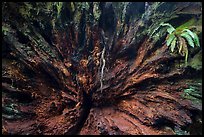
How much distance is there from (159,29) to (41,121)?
2.62 meters

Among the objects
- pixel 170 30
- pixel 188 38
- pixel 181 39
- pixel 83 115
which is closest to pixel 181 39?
pixel 181 39

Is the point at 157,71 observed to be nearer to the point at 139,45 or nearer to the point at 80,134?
the point at 139,45

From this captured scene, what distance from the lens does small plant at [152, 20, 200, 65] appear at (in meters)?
3.77

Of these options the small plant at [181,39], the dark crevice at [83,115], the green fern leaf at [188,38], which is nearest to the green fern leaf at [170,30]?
the small plant at [181,39]

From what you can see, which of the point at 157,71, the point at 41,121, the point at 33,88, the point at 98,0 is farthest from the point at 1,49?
the point at 157,71

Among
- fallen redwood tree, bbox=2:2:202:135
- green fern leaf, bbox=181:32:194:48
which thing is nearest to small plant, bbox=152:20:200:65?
green fern leaf, bbox=181:32:194:48

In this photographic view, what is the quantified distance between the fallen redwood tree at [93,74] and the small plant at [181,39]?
0.16 m

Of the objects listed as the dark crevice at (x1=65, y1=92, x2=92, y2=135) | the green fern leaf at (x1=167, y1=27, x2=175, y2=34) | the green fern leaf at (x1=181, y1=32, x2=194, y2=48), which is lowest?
the dark crevice at (x1=65, y1=92, x2=92, y2=135)

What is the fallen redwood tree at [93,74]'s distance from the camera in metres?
3.72

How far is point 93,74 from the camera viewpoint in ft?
13.4

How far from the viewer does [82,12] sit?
4.16m

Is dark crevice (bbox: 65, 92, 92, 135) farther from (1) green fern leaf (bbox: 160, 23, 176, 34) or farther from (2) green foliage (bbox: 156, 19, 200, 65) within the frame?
(1) green fern leaf (bbox: 160, 23, 176, 34)

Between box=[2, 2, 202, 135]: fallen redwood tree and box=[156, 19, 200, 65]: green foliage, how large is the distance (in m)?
0.16

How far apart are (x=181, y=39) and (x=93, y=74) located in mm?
1615
